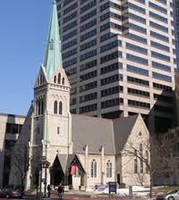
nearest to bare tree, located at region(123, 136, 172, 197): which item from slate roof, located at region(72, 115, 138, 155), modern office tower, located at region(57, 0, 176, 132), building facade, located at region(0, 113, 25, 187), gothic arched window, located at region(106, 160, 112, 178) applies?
slate roof, located at region(72, 115, 138, 155)

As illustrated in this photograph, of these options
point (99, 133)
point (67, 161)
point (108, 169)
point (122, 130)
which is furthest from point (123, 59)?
point (67, 161)

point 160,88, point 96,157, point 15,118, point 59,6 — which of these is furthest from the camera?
point 59,6

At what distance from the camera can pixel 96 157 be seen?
84.7 m

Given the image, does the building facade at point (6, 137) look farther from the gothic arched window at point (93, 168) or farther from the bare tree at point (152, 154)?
the bare tree at point (152, 154)

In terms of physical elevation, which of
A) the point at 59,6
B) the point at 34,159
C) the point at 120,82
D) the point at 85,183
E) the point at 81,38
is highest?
the point at 59,6

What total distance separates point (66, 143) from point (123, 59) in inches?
1738

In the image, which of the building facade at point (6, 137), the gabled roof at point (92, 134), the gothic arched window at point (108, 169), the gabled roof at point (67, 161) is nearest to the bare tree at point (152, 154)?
the gothic arched window at point (108, 169)

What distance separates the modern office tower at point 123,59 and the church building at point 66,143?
25.7m

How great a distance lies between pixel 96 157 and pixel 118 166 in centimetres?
562

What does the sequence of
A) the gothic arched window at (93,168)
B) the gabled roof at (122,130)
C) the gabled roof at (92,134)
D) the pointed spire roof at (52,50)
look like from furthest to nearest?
the gabled roof at (122,130) → the pointed spire roof at (52,50) → the gabled roof at (92,134) → the gothic arched window at (93,168)

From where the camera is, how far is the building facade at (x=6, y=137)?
10116cm

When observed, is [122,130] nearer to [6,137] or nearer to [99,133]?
[99,133]

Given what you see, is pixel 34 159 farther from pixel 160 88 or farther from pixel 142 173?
pixel 160 88

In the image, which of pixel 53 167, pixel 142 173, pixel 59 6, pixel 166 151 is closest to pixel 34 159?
pixel 53 167
